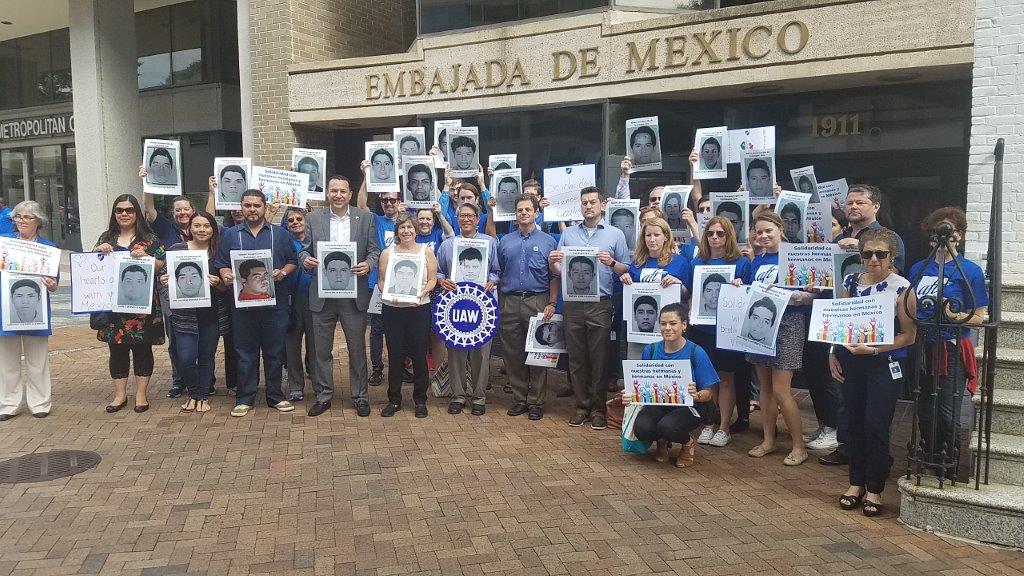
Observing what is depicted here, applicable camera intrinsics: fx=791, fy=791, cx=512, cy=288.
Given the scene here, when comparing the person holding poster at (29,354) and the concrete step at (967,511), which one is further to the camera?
the person holding poster at (29,354)

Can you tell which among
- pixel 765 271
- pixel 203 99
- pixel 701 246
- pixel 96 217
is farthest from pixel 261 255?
pixel 203 99

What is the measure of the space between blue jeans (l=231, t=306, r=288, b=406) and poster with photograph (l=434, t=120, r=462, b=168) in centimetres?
239

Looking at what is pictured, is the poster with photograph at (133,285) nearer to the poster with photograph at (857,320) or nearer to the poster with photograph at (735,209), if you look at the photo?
the poster with photograph at (735,209)

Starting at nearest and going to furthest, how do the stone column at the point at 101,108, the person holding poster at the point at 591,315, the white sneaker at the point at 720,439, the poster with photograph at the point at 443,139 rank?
the white sneaker at the point at 720,439 → the person holding poster at the point at 591,315 → the poster with photograph at the point at 443,139 → the stone column at the point at 101,108

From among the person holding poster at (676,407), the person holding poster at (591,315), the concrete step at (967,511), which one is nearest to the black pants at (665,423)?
the person holding poster at (676,407)

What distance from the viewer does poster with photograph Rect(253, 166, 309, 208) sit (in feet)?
25.6

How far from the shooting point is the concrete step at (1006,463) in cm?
475

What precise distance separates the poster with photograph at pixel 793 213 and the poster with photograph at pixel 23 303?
6546 millimetres

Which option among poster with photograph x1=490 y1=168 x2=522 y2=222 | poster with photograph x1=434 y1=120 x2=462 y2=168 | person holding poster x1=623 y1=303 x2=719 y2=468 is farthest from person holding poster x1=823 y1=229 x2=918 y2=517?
poster with photograph x1=434 y1=120 x2=462 y2=168

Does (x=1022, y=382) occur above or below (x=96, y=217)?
below

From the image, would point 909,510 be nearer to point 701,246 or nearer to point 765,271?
point 765,271

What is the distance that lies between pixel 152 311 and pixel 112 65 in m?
10.6

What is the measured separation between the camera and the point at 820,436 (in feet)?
21.0

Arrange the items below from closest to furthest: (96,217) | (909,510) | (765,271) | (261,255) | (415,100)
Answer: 1. (909,510)
2. (765,271)
3. (261,255)
4. (415,100)
5. (96,217)
